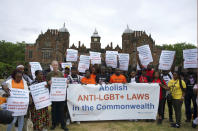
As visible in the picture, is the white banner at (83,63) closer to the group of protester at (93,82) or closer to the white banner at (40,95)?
the group of protester at (93,82)

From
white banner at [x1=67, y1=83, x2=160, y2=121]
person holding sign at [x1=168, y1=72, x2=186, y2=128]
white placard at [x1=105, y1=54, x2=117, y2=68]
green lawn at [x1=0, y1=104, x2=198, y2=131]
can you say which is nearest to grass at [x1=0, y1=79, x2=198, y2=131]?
green lawn at [x1=0, y1=104, x2=198, y2=131]

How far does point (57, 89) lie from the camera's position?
4.80m

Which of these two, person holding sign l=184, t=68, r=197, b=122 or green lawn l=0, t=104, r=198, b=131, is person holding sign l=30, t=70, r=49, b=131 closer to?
green lawn l=0, t=104, r=198, b=131

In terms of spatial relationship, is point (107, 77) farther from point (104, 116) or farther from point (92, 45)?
point (92, 45)

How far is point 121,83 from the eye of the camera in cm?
589

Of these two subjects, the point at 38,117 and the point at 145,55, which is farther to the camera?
the point at 145,55

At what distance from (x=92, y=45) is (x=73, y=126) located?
205 ft

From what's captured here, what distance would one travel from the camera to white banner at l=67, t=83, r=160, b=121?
5645 mm

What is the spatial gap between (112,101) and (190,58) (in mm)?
3551

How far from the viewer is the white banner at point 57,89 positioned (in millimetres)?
4716

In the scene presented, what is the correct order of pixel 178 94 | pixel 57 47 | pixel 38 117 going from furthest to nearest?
pixel 57 47, pixel 178 94, pixel 38 117

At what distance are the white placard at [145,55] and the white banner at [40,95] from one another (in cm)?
476

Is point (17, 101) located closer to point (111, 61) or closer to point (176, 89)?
point (111, 61)

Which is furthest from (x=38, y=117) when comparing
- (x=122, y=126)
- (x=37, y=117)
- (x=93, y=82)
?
(x=122, y=126)
